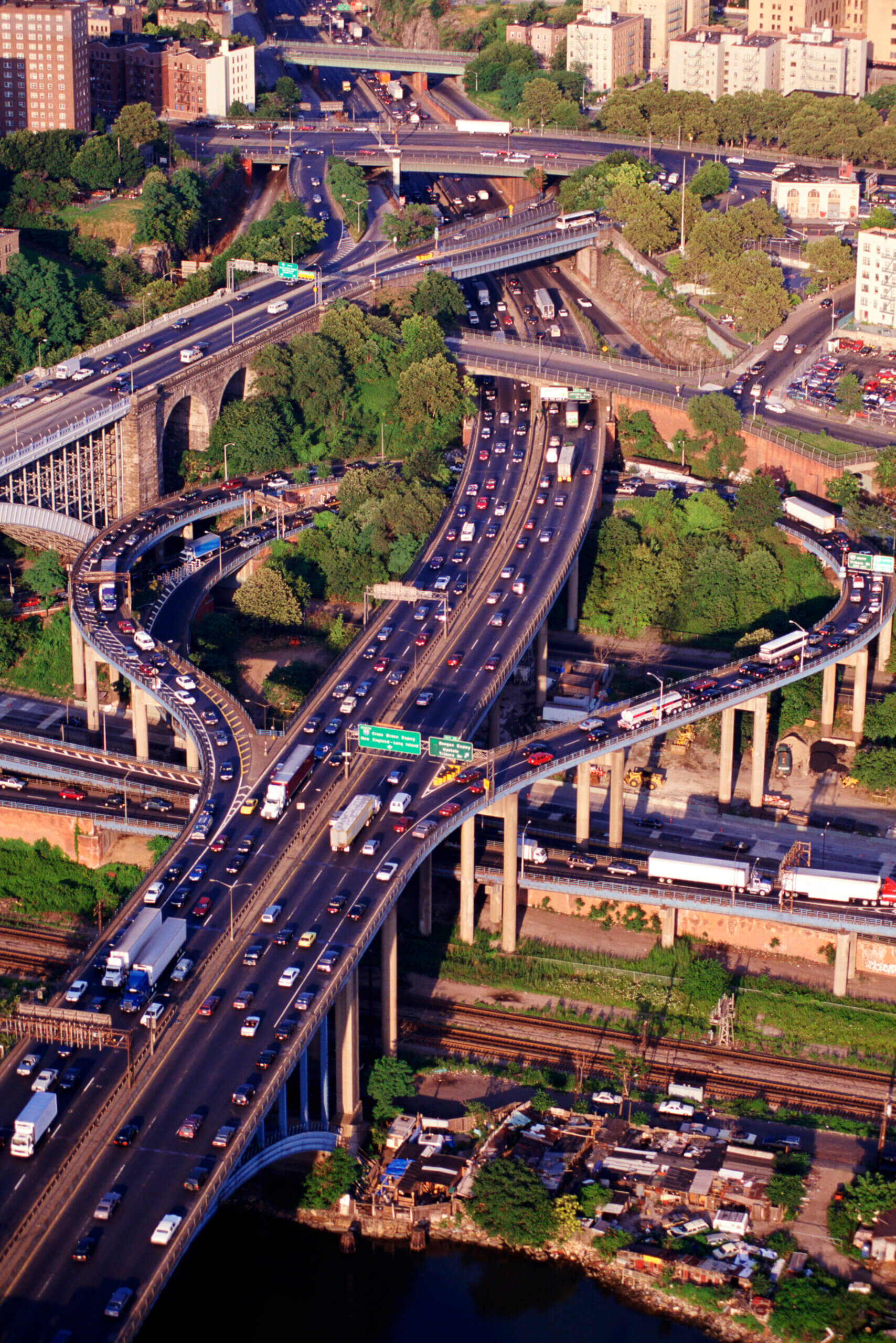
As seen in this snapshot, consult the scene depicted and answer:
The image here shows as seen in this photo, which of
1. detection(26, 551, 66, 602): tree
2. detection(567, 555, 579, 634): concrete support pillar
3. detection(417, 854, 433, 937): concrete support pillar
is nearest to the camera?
detection(417, 854, 433, 937): concrete support pillar

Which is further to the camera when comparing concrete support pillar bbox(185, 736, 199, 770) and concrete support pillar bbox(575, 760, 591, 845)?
concrete support pillar bbox(185, 736, 199, 770)

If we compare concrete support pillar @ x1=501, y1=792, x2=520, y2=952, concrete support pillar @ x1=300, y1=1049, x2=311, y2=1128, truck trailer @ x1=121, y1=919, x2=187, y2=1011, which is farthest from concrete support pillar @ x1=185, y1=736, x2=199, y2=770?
concrete support pillar @ x1=300, y1=1049, x2=311, y2=1128

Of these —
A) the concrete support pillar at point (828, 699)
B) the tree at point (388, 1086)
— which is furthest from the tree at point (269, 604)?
the tree at point (388, 1086)

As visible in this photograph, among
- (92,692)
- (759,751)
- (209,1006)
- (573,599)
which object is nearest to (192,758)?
(92,692)

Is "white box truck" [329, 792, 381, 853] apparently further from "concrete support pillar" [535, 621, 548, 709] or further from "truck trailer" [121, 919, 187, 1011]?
"concrete support pillar" [535, 621, 548, 709]

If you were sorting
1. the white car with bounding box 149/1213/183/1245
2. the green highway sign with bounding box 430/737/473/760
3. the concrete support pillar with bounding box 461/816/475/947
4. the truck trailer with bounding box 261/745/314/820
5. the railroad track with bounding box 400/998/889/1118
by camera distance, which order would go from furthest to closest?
the concrete support pillar with bounding box 461/816/475/947
the green highway sign with bounding box 430/737/473/760
the truck trailer with bounding box 261/745/314/820
the railroad track with bounding box 400/998/889/1118
the white car with bounding box 149/1213/183/1245

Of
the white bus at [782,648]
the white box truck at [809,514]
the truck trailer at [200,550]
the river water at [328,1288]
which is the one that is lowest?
the river water at [328,1288]

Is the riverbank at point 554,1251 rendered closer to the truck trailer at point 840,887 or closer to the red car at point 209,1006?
the red car at point 209,1006
